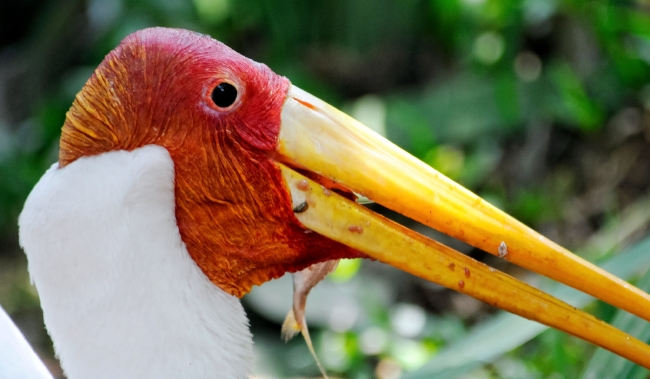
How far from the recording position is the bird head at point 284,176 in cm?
123

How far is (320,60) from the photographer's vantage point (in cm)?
448

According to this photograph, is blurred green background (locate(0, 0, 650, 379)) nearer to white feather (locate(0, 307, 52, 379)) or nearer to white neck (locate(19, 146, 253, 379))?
white feather (locate(0, 307, 52, 379))

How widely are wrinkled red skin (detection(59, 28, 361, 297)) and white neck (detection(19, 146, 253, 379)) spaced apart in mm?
34

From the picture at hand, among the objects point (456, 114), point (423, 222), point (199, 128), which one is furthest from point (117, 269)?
point (456, 114)

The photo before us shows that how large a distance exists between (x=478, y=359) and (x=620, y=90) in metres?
2.46

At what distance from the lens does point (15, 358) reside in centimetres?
166

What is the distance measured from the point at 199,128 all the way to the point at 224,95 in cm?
7

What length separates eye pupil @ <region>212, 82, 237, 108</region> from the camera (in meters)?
1.25

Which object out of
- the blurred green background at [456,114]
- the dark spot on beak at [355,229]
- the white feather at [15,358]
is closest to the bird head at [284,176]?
the dark spot on beak at [355,229]

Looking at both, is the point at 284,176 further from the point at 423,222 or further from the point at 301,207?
the point at 423,222

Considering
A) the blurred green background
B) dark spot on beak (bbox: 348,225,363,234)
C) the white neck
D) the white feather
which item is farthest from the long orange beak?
the blurred green background

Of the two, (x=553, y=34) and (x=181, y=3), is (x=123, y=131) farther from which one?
(x=553, y=34)

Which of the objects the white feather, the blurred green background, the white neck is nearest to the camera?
the white neck

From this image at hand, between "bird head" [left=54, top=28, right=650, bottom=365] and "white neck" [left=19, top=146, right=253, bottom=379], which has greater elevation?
"bird head" [left=54, top=28, right=650, bottom=365]
